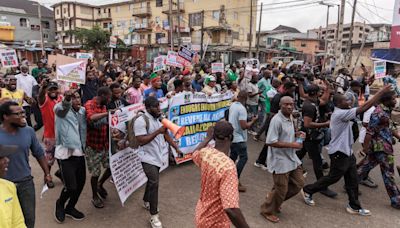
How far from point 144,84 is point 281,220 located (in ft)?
15.3

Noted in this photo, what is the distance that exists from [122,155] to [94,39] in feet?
141

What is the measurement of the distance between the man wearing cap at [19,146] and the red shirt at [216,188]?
1714mm

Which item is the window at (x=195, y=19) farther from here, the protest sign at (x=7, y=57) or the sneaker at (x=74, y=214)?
the sneaker at (x=74, y=214)

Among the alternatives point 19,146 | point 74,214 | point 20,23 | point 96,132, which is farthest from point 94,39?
point 19,146

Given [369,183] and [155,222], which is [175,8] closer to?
[369,183]

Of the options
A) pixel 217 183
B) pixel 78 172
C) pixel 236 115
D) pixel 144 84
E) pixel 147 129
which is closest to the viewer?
pixel 217 183

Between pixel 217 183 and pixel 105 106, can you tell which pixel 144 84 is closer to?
pixel 105 106

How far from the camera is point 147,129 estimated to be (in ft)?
12.3

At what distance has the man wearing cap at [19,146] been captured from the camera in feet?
9.36

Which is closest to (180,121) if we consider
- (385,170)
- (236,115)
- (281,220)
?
(236,115)

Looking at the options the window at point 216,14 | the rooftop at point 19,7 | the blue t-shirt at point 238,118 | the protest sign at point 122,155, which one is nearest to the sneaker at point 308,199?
the blue t-shirt at point 238,118

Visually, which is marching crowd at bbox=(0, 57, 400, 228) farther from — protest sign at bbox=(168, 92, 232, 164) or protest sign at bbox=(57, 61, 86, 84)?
protest sign at bbox=(168, 92, 232, 164)

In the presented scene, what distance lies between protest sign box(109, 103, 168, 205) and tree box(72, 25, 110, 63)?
41554mm

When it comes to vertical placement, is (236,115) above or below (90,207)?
above
